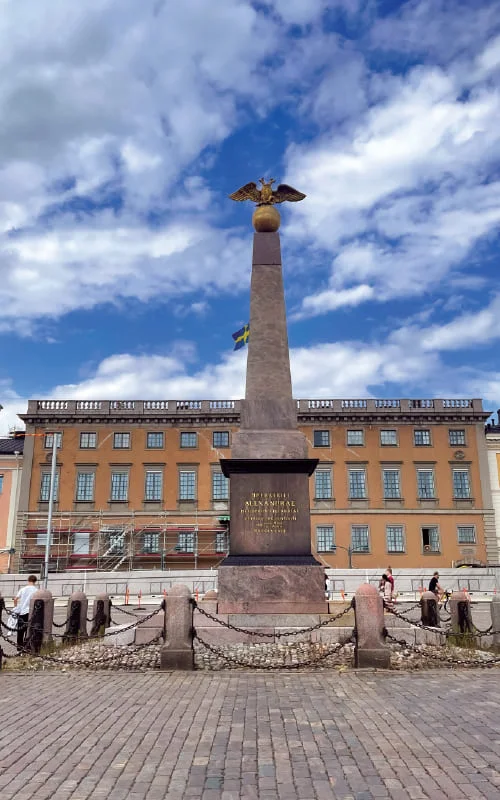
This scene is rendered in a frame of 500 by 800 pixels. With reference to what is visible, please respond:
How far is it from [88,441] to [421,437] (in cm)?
2369

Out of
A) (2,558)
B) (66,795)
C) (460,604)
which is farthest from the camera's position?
(2,558)

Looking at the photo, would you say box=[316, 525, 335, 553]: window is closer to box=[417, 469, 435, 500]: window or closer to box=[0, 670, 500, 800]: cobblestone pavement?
box=[417, 469, 435, 500]: window

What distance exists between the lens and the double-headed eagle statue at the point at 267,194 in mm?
15578

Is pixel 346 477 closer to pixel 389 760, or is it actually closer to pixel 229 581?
pixel 229 581

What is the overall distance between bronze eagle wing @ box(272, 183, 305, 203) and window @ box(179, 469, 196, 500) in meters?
31.6

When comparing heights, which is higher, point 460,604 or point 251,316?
point 251,316

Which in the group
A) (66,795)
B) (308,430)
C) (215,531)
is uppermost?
(308,430)

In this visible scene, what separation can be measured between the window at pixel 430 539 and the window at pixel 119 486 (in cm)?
2071

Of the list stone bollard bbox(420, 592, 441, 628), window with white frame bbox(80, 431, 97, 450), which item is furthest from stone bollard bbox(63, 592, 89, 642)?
window with white frame bbox(80, 431, 97, 450)

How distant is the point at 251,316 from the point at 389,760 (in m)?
10.7

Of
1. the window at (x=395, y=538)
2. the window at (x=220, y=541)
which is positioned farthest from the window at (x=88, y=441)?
the window at (x=395, y=538)

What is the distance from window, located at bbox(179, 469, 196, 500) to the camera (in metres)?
44.8

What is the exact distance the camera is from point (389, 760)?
5129 millimetres

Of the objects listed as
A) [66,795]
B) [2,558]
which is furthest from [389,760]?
[2,558]
